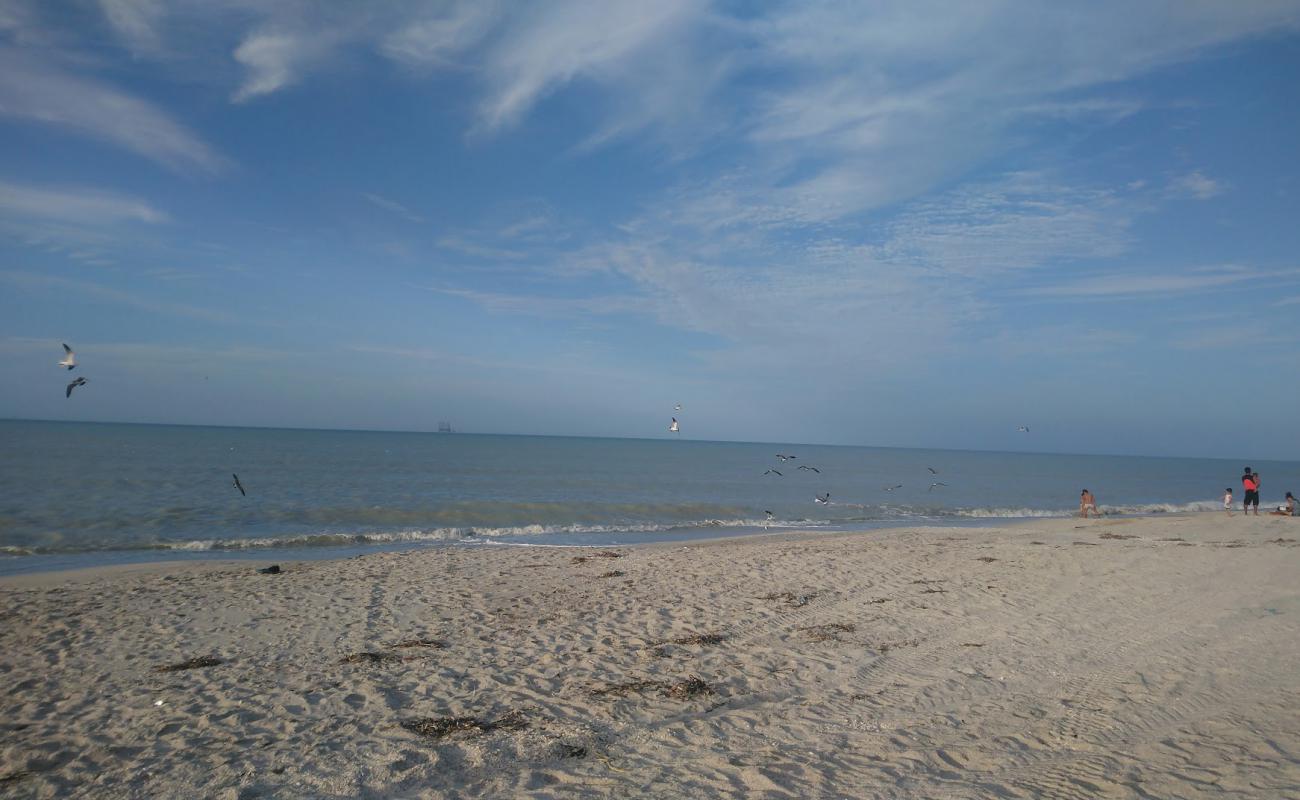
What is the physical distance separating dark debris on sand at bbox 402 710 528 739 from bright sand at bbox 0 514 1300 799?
0.05m

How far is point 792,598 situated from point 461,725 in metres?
7.20

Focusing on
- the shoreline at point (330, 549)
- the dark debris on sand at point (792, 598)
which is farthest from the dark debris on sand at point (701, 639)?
the shoreline at point (330, 549)

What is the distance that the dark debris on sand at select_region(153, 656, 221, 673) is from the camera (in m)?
8.27

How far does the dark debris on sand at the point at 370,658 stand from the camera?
8.53 meters

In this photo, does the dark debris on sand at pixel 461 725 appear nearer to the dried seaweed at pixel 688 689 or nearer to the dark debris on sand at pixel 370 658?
the dried seaweed at pixel 688 689

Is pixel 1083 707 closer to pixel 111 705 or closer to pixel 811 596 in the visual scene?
pixel 811 596

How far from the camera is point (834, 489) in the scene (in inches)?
2095

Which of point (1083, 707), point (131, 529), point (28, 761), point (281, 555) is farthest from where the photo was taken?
point (131, 529)

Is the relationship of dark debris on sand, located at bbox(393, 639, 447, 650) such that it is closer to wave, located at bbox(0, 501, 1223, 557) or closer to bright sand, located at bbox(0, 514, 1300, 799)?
bright sand, located at bbox(0, 514, 1300, 799)

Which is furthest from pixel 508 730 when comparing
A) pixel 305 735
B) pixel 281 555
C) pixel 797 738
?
pixel 281 555

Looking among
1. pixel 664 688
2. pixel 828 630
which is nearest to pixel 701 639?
pixel 828 630

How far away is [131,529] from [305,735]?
2129 cm

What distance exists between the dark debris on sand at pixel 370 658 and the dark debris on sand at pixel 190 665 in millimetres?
1591

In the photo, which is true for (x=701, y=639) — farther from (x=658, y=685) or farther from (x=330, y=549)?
(x=330, y=549)
